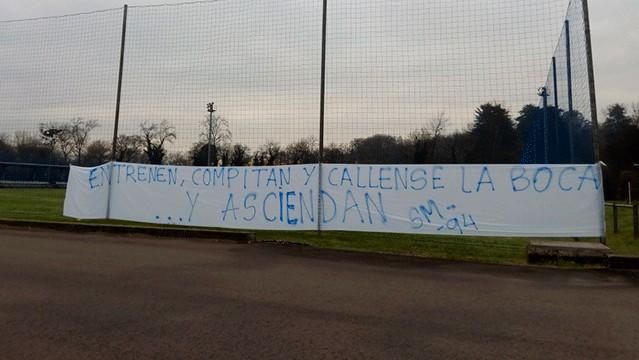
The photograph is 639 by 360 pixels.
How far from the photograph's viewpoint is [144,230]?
1035 centimetres

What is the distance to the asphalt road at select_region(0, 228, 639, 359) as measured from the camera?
3.87m

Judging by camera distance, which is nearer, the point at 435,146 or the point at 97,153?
the point at 435,146

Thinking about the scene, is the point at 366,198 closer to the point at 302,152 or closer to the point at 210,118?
the point at 302,152

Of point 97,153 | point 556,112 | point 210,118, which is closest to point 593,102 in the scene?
point 556,112

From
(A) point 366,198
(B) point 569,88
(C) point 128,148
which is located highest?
(B) point 569,88

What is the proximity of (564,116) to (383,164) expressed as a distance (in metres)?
4.41

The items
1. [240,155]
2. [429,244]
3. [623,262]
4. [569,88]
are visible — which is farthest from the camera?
[240,155]

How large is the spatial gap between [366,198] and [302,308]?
460 centimetres

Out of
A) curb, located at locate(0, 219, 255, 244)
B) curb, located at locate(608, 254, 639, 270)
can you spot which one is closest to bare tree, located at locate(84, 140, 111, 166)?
curb, located at locate(0, 219, 255, 244)

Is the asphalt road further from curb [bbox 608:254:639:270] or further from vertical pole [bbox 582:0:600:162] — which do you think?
vertical pole [bbox 582:0:600:162]

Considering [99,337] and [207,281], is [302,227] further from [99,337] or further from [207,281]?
[99,337]

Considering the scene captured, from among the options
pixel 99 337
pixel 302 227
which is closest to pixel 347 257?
pixel 302 227

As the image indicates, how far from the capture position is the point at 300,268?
7.11 meters

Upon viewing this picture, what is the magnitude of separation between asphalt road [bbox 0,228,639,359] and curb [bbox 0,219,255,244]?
161 cm
